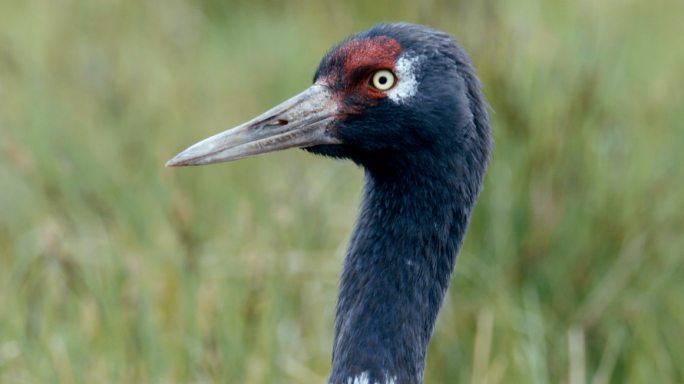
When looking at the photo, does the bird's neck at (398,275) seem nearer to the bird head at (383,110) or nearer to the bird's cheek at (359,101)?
the bird head at (383,110)

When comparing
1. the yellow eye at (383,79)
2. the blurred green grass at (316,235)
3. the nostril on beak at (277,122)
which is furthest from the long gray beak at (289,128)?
the blurred green grass at (316,235)

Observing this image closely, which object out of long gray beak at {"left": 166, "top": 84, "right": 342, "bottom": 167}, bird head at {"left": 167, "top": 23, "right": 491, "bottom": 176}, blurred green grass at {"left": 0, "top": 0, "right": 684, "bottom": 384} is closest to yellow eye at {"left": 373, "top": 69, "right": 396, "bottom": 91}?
bird head at {"left": 167, "top": 23, "right": 491, "bottom": 176}

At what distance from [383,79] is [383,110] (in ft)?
0.31

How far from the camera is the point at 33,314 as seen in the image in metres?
2.82

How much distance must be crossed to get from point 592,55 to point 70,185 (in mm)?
2790

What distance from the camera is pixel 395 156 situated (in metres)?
2.35

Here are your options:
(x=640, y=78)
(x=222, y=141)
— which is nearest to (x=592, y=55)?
(x=640, y=78)

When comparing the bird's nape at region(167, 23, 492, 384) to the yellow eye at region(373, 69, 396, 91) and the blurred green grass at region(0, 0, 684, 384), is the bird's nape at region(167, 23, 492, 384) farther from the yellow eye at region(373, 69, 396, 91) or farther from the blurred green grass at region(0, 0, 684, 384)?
the blurred green grass at region(0, 0, 684, 384)

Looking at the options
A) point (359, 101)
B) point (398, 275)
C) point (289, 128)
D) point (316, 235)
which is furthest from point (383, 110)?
point (316, 235)

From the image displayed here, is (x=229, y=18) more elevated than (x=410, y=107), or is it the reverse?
(x=229, y=18)

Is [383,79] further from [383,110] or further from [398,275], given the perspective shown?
[398,275]

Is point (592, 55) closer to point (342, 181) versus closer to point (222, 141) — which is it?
point (342, 181)

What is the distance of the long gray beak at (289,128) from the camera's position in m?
2.33

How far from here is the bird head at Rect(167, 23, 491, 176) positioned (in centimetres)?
229
